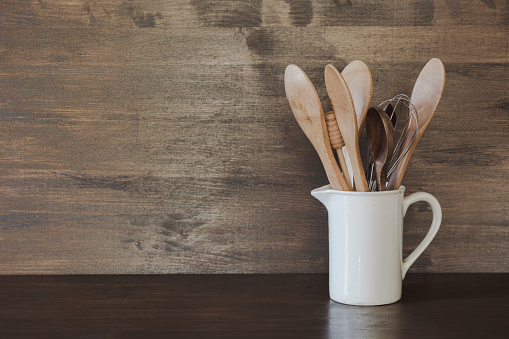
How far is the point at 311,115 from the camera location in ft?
2.22

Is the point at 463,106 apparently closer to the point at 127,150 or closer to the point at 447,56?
the point at 447,56

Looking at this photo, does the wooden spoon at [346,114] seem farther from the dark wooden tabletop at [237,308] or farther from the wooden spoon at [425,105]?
the dark wooden tabletop at [237,308]

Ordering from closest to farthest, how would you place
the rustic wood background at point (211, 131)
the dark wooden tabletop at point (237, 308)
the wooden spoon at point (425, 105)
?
the dark wooden tabletop at point (237, 308) < the wooden spoon at point (425, 105) < the rustic wood background at point (211, 131)

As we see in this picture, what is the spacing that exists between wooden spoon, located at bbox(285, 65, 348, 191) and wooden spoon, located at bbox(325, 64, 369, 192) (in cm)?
2

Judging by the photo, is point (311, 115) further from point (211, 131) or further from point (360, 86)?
point (211, 131)

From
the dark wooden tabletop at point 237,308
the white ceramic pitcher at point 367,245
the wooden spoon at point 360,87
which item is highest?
the wooden spoon at point 360,87

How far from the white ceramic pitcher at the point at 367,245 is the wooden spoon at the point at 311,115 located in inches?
1.1

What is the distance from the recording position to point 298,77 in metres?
0.67

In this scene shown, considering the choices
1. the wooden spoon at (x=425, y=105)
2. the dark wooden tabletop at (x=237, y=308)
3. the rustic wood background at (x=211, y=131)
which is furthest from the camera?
the rustic wood background at (x=211, y=131)

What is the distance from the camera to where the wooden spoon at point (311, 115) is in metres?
0.67

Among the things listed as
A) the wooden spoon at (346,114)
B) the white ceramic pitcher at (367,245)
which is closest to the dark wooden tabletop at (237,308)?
the white ceramic pitcher at (367,245)

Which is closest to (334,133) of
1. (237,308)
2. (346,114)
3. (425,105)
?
(346,114)

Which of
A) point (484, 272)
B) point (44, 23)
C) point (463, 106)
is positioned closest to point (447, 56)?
point (463, 106)

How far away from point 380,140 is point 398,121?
15 cm
